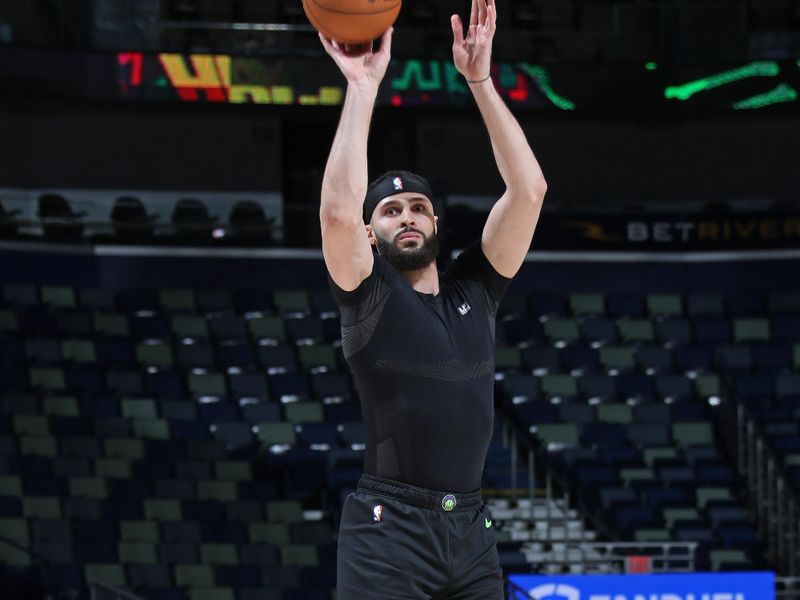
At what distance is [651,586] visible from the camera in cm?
1163

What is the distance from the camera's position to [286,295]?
65.6ft

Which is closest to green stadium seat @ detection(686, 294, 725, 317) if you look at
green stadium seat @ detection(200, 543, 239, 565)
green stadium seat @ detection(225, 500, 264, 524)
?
green stadium seat @ detection(225, 500, 264, 524)

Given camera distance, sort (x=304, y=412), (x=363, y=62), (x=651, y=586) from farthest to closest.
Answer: (x=304, y=412)
(x=651, y=586)
(x=363, y=62)

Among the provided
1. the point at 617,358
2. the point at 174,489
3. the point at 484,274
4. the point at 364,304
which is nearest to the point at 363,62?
the point at 364,304

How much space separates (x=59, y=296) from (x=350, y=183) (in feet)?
53.4

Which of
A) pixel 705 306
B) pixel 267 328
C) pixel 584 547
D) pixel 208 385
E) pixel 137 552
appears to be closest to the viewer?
pixel 584 547

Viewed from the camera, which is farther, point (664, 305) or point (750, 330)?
point (664, 305)

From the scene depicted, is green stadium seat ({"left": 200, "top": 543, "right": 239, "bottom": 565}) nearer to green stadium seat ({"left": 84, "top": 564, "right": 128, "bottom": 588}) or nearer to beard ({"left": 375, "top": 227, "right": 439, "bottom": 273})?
green stadium seat ({"left": 84, "top": 564, "right": 128, "bottom": 588})

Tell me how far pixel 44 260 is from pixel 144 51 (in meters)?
3.19

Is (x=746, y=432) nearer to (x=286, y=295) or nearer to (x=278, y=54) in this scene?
(x=286, y=295)

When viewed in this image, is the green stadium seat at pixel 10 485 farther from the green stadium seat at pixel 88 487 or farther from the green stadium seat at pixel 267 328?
the green stadium seat at pixel 267 328

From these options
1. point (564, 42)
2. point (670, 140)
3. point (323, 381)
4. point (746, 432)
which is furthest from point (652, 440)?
point (670, 140)

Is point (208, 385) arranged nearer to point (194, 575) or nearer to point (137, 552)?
point (137, 552)

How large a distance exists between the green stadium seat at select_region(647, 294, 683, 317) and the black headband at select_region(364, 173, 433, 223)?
54.0 ft
